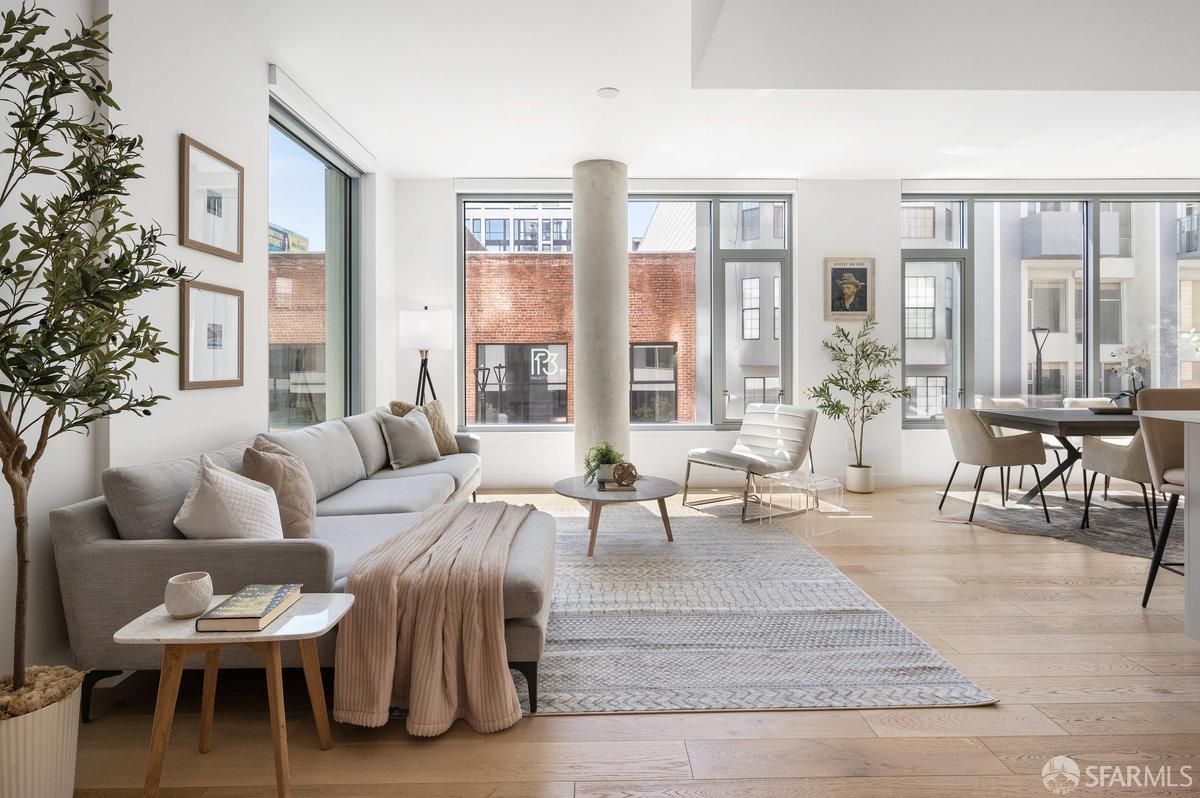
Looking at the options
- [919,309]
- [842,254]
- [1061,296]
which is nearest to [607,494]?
[842,254]

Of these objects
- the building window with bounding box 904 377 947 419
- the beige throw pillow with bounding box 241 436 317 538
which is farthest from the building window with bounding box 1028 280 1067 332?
the beige throw pillow with bounding box 241 436 317 538

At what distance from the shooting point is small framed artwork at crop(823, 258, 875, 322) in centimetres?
638

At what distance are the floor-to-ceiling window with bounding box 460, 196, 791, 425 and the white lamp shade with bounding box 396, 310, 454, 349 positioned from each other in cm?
74

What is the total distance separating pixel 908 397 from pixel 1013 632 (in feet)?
12.9

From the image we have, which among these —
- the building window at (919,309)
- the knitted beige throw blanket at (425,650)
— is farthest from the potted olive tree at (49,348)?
the building window at (919,309)

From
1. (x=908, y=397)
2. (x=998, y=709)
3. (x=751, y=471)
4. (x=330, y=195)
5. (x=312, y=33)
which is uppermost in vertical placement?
(x=312, y=33)

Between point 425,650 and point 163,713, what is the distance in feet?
2.27

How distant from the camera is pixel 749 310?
21.5 feet

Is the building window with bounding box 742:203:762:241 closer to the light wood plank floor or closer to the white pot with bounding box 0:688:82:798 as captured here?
the light wood plank floor

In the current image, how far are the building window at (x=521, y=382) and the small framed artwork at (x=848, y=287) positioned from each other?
2601mm

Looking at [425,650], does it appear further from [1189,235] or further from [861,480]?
[1189,235]

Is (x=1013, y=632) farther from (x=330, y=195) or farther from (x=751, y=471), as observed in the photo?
(x=330, y=195)

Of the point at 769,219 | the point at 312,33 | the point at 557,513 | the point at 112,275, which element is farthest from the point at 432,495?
the point at 769,219

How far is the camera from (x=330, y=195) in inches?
208
